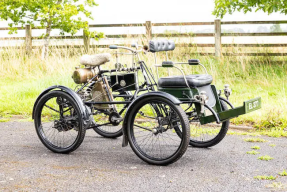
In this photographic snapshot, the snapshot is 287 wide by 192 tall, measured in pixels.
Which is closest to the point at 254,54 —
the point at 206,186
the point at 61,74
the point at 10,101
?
the point at 61,74

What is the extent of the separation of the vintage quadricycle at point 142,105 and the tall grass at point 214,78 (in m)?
1.78

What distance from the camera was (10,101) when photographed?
891 cm

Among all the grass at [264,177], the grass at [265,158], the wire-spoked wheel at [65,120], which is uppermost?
the wire-spoked wheel at [65,120]

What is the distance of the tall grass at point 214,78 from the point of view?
24.8 ft

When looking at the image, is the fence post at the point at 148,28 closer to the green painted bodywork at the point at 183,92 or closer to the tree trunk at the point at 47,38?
the tree trunk at the point at 47,38

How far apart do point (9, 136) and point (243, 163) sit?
3.56 meters

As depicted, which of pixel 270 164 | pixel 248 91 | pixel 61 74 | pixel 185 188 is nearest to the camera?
pixel 185 188

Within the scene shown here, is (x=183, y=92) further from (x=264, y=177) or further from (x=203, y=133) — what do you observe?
(x=203, y=133)

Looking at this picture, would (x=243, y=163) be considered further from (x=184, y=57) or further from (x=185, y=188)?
(x=184, y=57)

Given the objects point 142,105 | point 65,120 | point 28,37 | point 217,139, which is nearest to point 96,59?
point 65,120

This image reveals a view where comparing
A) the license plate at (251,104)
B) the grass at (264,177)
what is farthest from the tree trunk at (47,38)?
the grass at (264,177)

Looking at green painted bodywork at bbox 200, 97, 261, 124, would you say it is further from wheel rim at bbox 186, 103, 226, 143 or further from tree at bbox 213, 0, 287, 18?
tree at bbox 213, 0, 287, 18

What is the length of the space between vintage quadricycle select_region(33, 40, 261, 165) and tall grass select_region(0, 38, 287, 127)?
5.84ft

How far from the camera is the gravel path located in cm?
407
